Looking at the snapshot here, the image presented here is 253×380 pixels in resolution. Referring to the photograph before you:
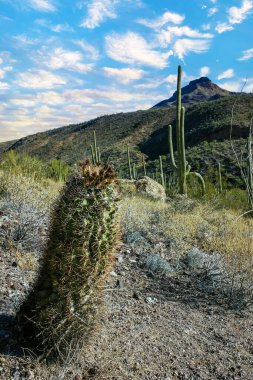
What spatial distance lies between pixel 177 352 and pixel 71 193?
6.34 feet

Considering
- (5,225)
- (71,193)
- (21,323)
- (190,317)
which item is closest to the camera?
(71,193)

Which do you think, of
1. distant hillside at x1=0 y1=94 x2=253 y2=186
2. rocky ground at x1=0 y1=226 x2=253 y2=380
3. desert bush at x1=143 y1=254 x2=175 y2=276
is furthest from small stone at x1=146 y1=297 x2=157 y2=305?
distant hillside at x1=0 y1=94 x2=253 y2=186

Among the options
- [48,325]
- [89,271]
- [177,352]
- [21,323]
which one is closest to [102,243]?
[89,271]

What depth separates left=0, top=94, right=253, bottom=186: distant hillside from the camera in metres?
42.5

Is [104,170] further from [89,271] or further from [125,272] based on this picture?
[125,272]

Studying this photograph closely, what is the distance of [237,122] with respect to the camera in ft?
163

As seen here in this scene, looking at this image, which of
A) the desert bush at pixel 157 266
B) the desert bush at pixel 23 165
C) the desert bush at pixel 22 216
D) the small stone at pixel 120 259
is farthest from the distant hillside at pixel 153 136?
the small stone at pixel 120 259

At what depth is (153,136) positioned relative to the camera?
66875 mm

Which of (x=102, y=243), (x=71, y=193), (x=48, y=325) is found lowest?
(x=48, y=325)

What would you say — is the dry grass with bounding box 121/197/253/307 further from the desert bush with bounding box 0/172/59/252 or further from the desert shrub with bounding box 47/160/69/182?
the desert shrub with bounding box 47/160/69/182

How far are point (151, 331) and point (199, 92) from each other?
490 feet

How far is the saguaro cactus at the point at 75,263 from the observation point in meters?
3.05

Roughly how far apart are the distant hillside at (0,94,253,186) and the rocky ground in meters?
25.4

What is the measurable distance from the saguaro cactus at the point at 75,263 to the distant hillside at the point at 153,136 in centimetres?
2783
